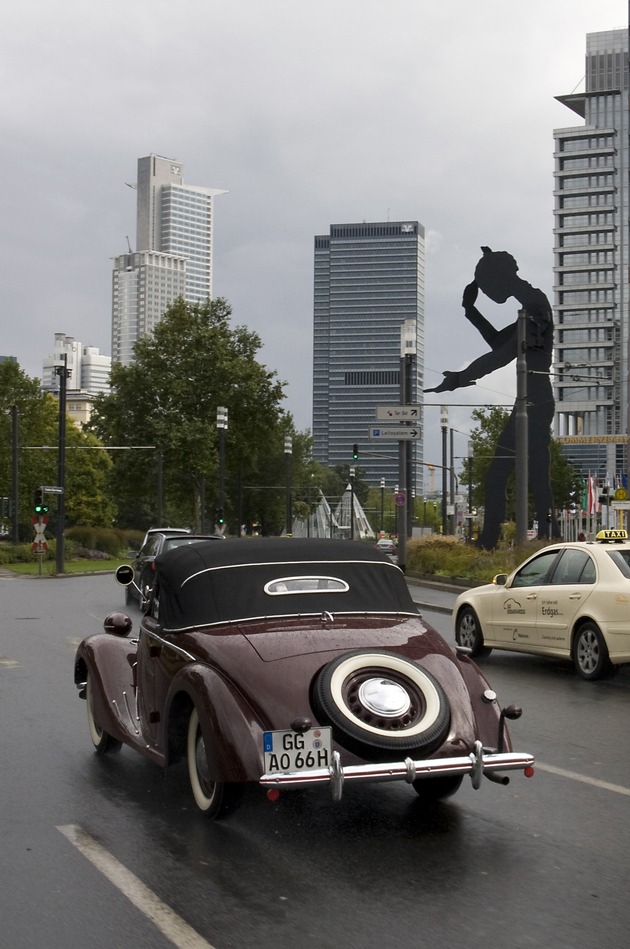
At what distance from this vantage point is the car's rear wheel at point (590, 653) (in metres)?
12.9

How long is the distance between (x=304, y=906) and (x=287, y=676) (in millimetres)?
1399

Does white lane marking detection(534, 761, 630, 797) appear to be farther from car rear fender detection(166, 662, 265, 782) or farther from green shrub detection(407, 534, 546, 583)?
green shrub detection(407, 534, 546, 583)

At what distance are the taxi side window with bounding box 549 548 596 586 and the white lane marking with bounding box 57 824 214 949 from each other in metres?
8.12

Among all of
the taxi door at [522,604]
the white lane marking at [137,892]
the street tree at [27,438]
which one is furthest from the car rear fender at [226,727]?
the street tree at [27,438]

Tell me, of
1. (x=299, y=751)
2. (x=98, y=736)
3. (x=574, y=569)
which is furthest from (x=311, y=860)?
(x=574, y=569)

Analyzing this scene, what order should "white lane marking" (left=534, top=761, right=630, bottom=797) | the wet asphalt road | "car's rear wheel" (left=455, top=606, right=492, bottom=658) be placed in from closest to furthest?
the wet asphalt road → "white lane marking" (left=534, top=761, right=630, bottom=797) → "car's rear wheel" (left=455, top=606, right=492, bottom=658)

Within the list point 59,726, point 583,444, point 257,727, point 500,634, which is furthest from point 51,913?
point 583,444

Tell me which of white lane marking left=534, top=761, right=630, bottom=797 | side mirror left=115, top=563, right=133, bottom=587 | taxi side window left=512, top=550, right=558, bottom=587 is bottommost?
white lane marking left=534, top=761, right=630, bottom=797

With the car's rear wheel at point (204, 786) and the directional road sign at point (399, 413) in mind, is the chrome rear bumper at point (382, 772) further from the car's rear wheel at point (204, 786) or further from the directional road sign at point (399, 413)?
the directional road sign at point (399, 413)

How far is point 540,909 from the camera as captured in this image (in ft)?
16.7

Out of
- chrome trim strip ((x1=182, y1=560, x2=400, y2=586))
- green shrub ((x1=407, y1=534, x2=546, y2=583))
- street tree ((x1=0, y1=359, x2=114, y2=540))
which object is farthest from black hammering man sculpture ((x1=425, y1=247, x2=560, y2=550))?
chrome trim strip ((x1=182, y1=560, x2=400, y2=586))

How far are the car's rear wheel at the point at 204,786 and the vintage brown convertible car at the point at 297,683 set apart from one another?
1 cm

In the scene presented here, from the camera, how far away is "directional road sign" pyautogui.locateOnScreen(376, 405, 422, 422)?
3703cm

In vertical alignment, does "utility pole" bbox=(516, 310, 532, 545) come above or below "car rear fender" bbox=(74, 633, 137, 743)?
above
